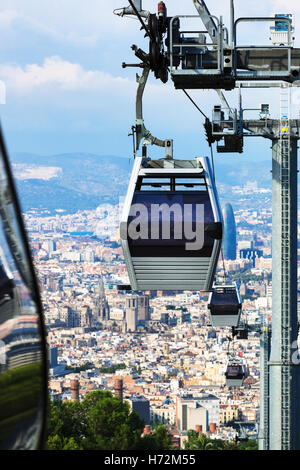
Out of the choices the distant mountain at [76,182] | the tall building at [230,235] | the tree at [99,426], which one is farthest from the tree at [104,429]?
the distant mountain at [76,182]

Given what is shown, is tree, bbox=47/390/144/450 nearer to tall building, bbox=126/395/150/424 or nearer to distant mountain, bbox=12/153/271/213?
tall building, bbox=126/395/150/424

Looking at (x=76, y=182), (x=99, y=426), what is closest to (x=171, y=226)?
(x=99, y=426)

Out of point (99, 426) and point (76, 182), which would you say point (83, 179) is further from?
point (99, 426)

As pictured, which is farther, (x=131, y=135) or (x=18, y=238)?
(x=131, y=135)
